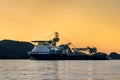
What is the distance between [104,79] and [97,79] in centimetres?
117

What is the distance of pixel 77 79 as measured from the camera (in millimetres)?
74938

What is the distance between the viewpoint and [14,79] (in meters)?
74.9

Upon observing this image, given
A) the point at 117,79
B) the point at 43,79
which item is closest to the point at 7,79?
the point at 43,79

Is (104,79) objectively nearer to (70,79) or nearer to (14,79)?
(70,79)

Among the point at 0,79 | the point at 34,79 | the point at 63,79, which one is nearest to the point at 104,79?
the point at 63,79

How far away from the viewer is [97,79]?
74.9m

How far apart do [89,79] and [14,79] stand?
12.2 meters

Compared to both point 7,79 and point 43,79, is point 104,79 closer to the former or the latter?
point 43,79

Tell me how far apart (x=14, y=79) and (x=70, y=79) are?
914 centimetres

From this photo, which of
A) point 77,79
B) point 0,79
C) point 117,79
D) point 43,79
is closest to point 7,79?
point 0,79

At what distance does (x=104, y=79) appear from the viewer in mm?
75125

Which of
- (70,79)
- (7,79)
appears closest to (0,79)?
(7,79)

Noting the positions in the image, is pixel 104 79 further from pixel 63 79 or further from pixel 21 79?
pixel 21 79

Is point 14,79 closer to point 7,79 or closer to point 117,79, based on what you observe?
point 7,79
